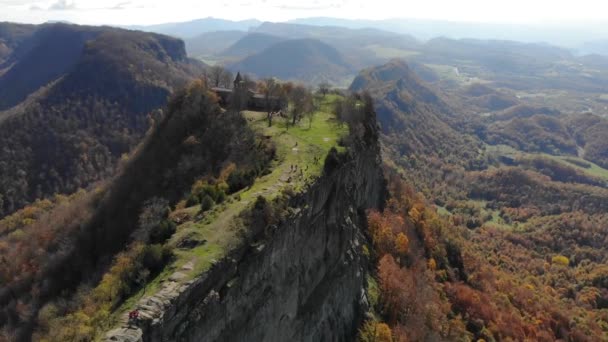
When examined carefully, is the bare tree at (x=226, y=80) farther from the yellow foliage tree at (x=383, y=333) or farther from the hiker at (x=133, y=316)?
the hiker at (x=133, y=316)

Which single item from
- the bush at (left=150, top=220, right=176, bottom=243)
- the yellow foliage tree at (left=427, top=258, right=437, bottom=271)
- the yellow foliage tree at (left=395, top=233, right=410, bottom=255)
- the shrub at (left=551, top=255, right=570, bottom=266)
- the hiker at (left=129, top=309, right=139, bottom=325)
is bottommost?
the shrub at (left=551, top=255, right=570, bottom=266)

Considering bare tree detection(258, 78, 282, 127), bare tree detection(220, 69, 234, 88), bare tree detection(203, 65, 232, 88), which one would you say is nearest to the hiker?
bare tree detection(258, 78, 282, 127)

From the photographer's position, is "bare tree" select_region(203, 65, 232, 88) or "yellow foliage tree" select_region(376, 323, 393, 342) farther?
"bare tree" select_region(203, 65, 232, 88)

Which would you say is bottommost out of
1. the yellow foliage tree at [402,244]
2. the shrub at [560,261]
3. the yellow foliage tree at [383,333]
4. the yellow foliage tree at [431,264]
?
the shrub at [560,261]

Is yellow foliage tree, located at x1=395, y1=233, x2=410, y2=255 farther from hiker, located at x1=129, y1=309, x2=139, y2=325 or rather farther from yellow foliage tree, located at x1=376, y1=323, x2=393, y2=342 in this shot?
hiker, located at x1=129, y1=309, x2=139, y2=325

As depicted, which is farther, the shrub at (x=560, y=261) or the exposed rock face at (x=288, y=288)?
the shrub at (x=560, y=261)

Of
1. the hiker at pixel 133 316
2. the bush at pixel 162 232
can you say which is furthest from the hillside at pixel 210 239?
the hiker at pixel 133 316
